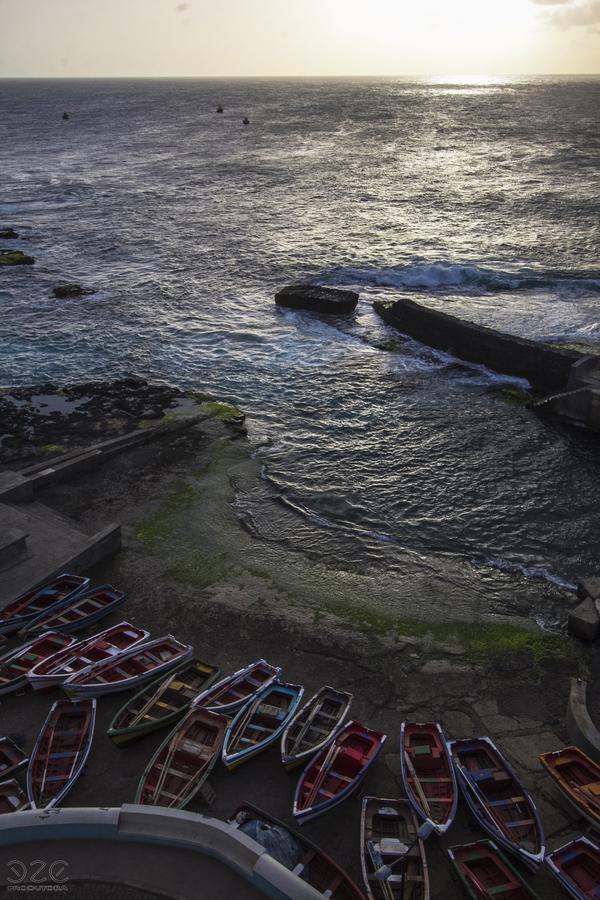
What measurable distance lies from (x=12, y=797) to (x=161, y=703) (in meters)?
3.16

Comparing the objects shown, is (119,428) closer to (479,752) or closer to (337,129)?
(479,752)

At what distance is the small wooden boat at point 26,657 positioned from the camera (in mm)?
14492

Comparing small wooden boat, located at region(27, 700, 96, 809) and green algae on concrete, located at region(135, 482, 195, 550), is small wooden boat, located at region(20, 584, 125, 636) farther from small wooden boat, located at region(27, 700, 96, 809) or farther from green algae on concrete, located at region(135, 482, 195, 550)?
green algae on concrete, located at region(135, 482, 195, 550)

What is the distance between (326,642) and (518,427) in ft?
48.5

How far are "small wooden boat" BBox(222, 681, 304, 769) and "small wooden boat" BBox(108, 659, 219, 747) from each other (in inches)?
49.3

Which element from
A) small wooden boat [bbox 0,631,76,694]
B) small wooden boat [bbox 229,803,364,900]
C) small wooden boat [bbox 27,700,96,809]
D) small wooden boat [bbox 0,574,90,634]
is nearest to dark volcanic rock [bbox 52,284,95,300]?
small wooden boat [bbox 0,574,90,634]

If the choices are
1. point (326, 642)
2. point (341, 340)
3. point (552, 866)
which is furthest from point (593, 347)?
point (552, 866)

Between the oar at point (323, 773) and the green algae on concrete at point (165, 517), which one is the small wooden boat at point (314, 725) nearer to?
the oar at point (323, 773)

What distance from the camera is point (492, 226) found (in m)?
60.2

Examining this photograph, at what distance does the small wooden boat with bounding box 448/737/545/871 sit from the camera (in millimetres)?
11234

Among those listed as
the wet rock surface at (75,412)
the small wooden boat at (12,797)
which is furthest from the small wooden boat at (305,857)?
the wet rock surface at (75,412)

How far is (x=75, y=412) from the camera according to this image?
2820cm

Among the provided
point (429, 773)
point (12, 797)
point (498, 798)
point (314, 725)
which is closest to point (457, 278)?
point (314, 725)

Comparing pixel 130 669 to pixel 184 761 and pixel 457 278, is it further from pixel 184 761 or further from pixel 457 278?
pixel 457 278
